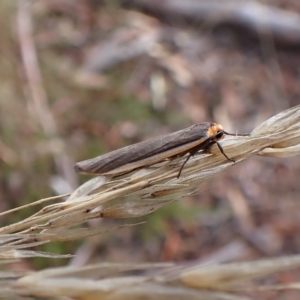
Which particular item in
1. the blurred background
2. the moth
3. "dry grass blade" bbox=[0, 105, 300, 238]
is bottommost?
"dry grass blade" bbox=[0, 105, 300, 238]

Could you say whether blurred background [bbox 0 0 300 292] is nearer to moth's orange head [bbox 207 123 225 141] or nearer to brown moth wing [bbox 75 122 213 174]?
moth's orange head [bbox 207 123 225 141]

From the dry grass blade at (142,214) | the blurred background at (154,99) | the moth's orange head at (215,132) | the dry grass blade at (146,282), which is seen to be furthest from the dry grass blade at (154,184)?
the blurred background at (154,99)

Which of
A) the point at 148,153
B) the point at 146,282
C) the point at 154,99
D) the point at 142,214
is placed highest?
A: the point at 154,99

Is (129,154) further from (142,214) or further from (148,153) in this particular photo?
(142,214)

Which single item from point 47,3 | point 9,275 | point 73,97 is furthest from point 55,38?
point 9,275

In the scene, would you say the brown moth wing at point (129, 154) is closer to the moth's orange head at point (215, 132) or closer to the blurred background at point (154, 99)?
the moth's orange head at point (215, 132)

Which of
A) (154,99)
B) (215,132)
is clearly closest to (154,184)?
(215,132)

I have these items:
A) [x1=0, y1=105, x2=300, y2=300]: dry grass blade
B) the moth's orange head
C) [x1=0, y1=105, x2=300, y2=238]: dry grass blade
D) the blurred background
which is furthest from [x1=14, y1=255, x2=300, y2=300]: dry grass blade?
the blurred background
